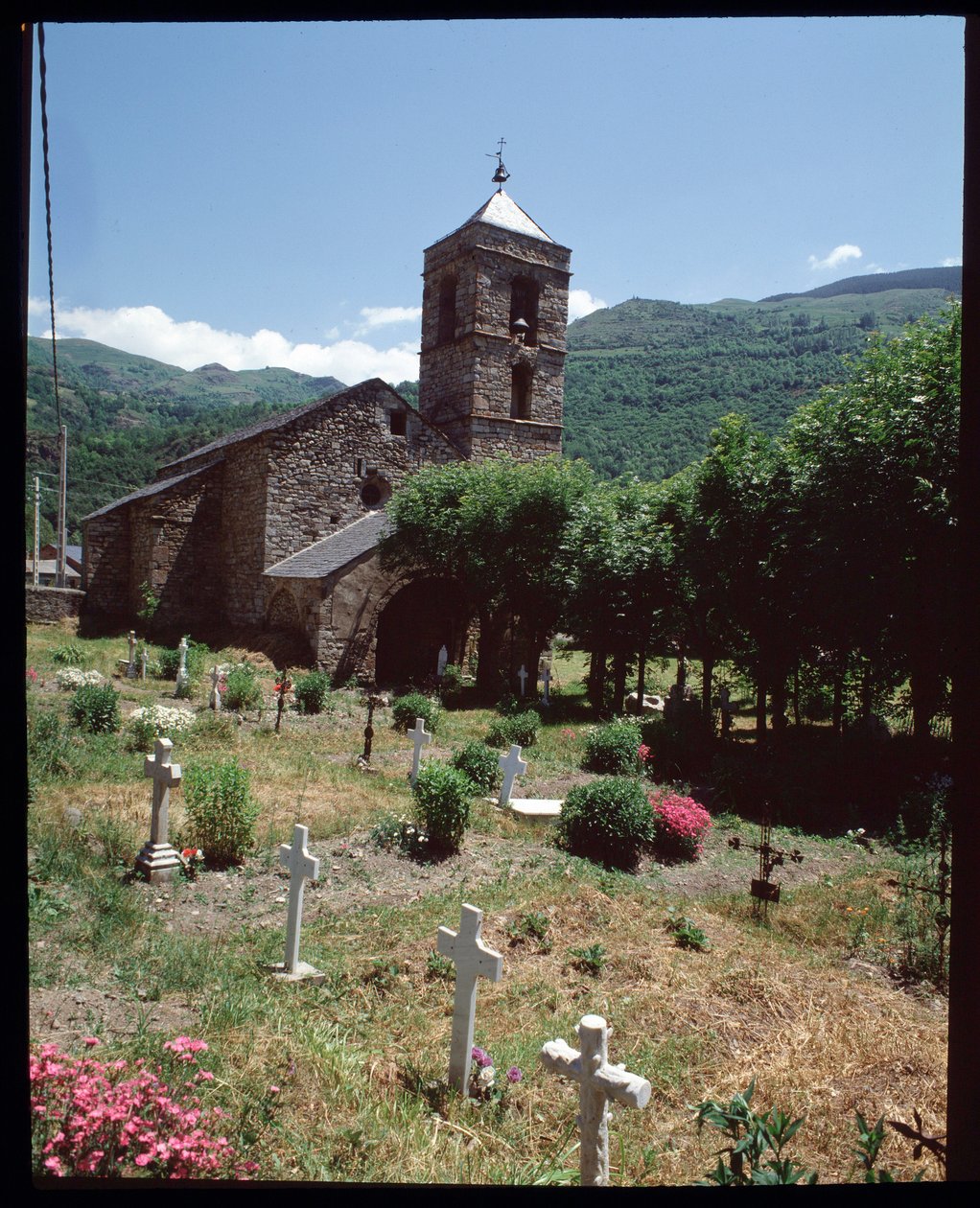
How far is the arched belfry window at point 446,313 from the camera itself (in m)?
21.9

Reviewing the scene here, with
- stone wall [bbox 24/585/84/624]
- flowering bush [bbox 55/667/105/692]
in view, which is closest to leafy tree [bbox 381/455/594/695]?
flowering bush [bbox 55/667/105/692]

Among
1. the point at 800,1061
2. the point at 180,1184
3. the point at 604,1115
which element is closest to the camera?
the point at 180,1184

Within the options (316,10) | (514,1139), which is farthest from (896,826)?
(316,10)

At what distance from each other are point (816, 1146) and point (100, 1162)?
293 centimetres

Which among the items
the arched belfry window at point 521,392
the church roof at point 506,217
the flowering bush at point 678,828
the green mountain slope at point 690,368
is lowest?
the flowering bush at point 678,828

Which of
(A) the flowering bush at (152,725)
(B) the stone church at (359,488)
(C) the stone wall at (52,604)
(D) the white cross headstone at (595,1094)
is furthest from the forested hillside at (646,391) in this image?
(D) the white cross headstone at (595,1094)

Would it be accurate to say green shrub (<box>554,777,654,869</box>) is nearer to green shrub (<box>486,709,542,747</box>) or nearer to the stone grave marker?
the stone grave marker

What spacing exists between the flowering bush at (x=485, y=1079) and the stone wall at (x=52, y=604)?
2035 centimetres

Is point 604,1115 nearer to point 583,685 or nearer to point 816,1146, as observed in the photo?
point 816,1146

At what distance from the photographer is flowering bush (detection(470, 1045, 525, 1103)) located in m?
3.63

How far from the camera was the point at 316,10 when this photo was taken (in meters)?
1.53

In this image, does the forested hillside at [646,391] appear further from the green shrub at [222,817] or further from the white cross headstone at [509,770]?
the green shrub at [222,817]

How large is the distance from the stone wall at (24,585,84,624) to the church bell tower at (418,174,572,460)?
11.4 meters

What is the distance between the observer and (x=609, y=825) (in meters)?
8.08
